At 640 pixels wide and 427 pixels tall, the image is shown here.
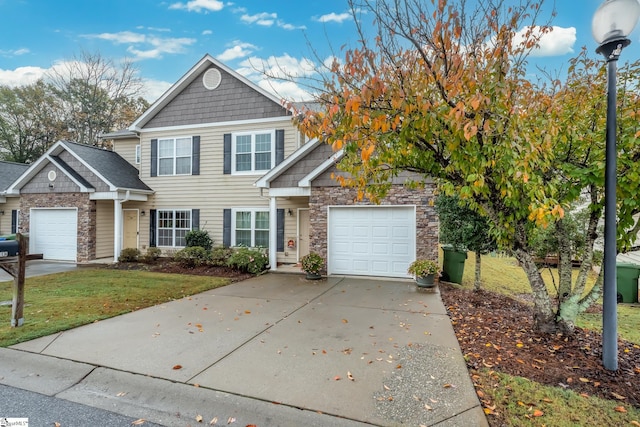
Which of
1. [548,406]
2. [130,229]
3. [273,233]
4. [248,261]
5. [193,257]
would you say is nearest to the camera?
[548,406]

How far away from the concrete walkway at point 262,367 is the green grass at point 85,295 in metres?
0.46

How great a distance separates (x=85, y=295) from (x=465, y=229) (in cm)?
945

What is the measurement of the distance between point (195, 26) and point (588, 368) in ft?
48.6

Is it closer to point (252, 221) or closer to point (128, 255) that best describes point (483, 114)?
point (252, 221)

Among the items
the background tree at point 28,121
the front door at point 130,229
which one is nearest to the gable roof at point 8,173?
the front door at point 130,229

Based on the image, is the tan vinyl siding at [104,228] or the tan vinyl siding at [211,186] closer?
the tan vinyl siding at [211,186]

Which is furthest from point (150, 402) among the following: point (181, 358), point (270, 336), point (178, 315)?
point (178, 315)

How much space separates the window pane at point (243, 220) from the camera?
13.0m

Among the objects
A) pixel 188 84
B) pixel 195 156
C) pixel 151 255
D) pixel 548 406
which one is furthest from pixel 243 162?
pixel 548 406

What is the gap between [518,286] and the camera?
424 inches

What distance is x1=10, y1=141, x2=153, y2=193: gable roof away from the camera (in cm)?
1292

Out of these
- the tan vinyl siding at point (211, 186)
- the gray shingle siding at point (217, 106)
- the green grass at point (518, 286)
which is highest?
the gray shingle siding at point (217, 106)

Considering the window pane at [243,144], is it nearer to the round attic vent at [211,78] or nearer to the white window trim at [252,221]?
the white window trim at [252,221]

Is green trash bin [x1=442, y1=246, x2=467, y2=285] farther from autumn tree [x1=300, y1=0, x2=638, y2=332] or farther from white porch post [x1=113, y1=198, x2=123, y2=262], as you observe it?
white porch post [x1=113, y1=198, x2=123, y2=262]
